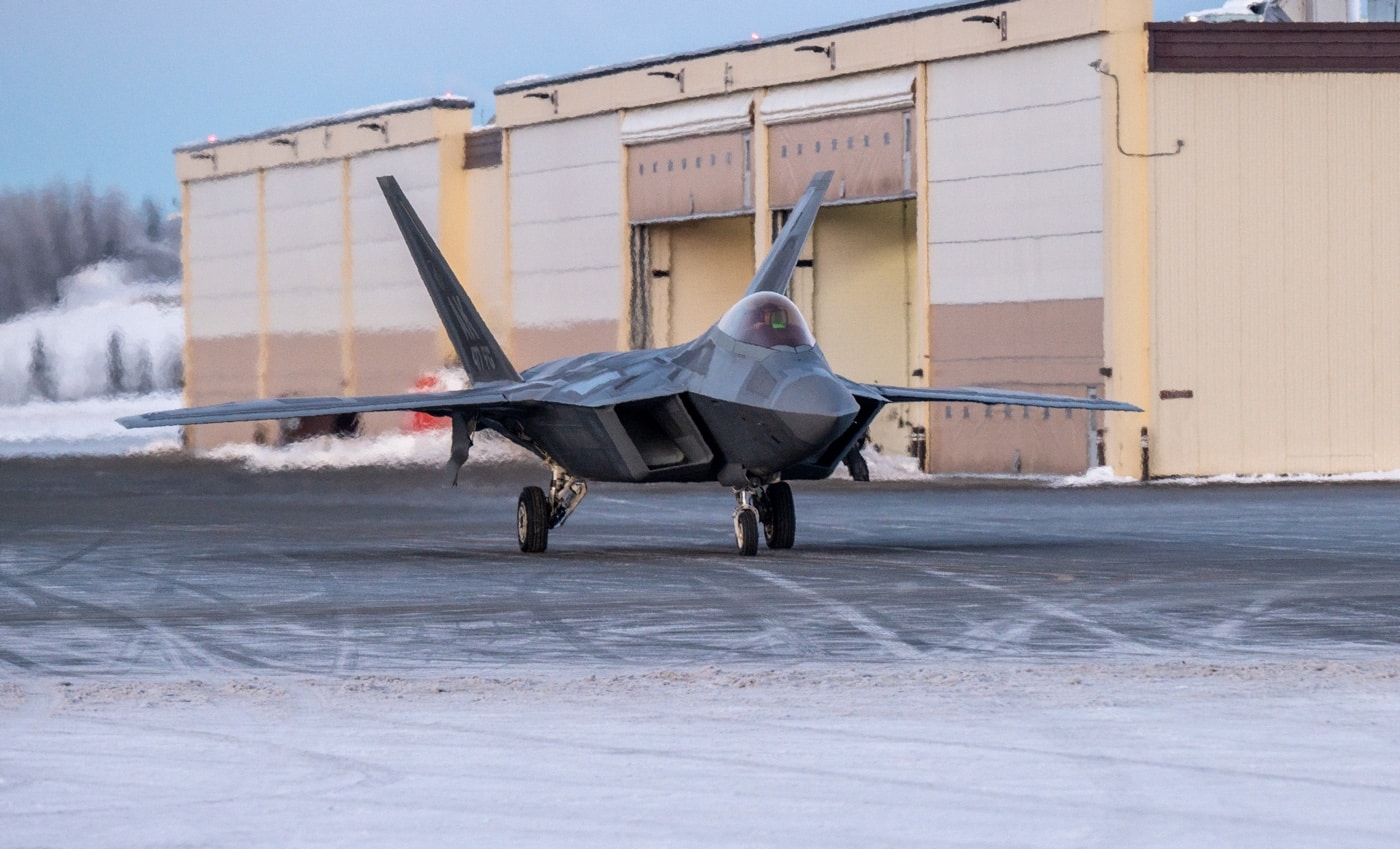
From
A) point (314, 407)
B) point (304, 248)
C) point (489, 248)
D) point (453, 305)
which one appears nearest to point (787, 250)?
point (453, 305)

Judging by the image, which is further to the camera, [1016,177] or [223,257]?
[223,257]

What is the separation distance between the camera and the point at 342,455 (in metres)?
39.3

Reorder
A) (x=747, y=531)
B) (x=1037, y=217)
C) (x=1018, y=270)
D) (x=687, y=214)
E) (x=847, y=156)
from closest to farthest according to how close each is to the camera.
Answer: (x=747, y=531) → (x=1037, y=217) → (x=1018, y=270) → (x=847, y=156) → (x=687, y=214)

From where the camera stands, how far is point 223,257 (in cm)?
5916

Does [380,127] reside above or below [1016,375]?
above

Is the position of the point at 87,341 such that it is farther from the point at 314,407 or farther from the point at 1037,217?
the point at 314,407

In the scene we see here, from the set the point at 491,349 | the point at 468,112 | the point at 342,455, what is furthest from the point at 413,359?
the point at 491,349

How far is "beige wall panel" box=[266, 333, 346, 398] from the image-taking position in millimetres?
53375

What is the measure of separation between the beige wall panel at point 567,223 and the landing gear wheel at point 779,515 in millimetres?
26546

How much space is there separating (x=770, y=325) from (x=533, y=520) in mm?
3719

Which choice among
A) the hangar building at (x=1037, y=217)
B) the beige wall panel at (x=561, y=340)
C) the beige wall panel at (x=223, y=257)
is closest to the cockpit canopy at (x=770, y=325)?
the hangar building at (x=1037, y=217)

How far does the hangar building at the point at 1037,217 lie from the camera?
3425cm

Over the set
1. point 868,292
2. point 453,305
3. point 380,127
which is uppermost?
point 380,127

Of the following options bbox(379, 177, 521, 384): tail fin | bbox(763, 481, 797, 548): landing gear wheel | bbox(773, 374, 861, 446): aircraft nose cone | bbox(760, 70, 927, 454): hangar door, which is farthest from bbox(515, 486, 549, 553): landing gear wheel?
bbox(760, 70, 927, 454): hangar door
